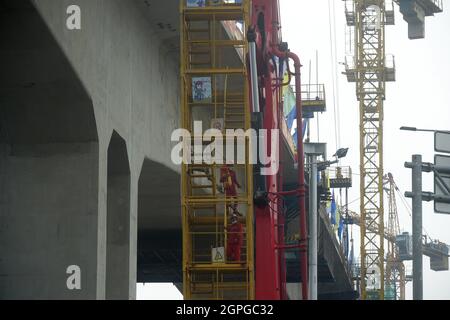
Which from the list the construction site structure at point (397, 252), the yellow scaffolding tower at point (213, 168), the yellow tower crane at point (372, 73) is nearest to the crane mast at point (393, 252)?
the construction site structure at point (397, 252)

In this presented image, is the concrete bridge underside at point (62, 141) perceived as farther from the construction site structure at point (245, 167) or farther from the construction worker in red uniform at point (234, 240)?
the construction worker in red uniform at point (234, 240)

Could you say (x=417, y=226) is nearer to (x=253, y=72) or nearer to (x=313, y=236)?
A: (x=253, y=72)

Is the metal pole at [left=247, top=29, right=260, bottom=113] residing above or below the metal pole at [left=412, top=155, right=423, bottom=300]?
above

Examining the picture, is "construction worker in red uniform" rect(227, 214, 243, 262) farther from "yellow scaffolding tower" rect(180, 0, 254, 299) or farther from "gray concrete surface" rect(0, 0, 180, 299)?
"gray concrete surface" rect(0, 0, 180, 299)

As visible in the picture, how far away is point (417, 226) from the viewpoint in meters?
32.5

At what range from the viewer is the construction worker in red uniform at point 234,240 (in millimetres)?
40316

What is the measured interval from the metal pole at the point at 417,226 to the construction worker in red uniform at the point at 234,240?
28.8 feet

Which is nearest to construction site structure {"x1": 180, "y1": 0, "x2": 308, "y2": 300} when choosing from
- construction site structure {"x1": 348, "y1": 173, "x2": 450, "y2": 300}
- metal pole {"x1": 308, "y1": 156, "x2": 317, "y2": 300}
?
metal pole {"x1": 308, "y1": 156, "x2": 317, "y2": 300}

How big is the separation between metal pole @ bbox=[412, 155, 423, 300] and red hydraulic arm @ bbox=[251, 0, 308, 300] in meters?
5.33

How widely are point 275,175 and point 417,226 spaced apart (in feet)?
23.7

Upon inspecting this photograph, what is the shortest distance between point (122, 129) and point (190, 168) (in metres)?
4.12

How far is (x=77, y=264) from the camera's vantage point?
109 ft

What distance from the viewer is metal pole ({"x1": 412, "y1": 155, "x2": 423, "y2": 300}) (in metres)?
32.2
